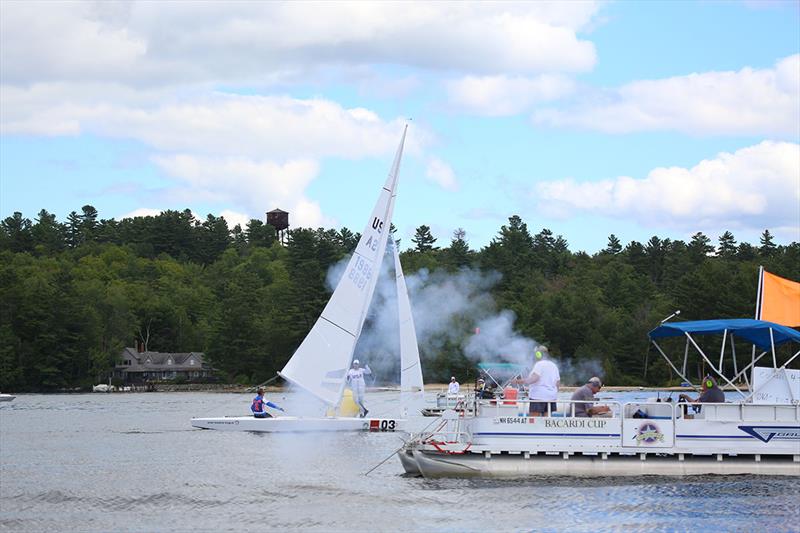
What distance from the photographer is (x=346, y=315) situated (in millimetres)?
32656

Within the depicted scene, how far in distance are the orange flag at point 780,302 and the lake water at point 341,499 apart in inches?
194

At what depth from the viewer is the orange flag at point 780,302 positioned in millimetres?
27750

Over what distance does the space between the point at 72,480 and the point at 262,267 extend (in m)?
148

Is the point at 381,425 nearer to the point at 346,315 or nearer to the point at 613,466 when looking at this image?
the point at 346,315

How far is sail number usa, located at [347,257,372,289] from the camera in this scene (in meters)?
32.6

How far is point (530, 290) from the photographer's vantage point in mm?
127688

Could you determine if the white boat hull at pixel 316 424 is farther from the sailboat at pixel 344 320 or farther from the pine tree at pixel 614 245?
the pine tree at pixel 614 245

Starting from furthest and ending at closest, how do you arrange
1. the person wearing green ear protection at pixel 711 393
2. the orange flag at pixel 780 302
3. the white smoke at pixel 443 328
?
the white smoke at pixel 443 328 < the orange flag at pixel 780 302 < the person wearing green ear protection at pixel 711 393

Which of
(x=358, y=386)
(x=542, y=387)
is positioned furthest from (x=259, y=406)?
(x=542, y=387)

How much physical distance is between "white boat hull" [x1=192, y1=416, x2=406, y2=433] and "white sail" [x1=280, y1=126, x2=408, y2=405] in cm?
542

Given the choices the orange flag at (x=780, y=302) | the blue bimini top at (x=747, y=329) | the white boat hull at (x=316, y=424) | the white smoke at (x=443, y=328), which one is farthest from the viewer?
the white smoke at (x=443, y=328)

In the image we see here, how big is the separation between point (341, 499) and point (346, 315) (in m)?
9.24

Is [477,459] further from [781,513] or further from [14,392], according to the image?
[14,392]

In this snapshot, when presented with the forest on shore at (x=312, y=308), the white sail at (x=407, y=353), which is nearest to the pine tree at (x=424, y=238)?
the forest on shore at (x=312, y=308)
